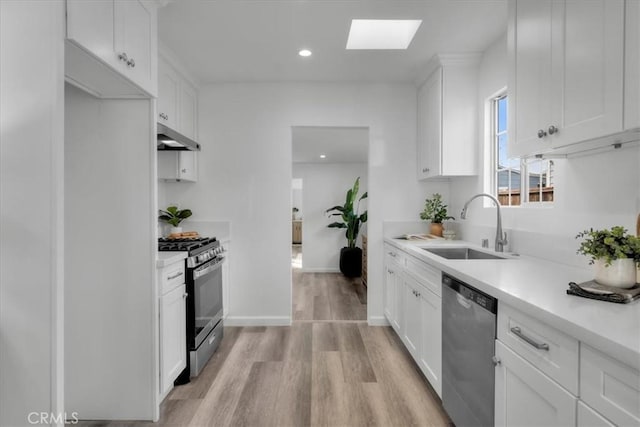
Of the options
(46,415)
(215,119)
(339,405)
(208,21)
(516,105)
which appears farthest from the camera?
(215,119)

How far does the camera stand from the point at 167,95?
2754 millimetres

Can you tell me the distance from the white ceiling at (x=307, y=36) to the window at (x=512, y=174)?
24.5 inches

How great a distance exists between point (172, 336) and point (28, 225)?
48.6 inches

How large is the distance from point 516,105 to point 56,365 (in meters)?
2.38

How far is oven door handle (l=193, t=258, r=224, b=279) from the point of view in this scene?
7.91ft

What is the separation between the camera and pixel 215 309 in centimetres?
284

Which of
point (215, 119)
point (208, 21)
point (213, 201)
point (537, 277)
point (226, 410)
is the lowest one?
point (226, 410)

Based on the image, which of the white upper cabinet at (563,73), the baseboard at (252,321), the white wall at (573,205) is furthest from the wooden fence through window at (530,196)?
the baseboard at (252,321)

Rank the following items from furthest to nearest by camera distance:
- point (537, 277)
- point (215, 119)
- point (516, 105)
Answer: point (215, 119) < point (516, 105) < point (537, 277)

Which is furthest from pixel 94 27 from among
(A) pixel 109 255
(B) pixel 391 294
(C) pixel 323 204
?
(C) pixel 323 204

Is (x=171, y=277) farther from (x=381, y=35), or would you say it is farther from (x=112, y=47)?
(x=381, y=35)

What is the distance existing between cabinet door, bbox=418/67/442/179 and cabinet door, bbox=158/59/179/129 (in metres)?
2.34

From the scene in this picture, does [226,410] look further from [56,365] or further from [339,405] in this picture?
[56,365]

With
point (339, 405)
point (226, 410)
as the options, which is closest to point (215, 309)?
point (226, 410)
